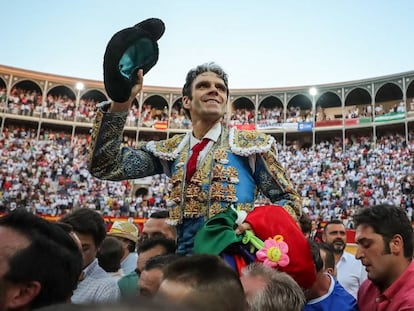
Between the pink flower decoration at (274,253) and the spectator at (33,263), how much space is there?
0.69m

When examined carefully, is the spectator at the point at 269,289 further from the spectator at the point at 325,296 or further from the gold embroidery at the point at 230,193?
the spectator at the point at 325,296

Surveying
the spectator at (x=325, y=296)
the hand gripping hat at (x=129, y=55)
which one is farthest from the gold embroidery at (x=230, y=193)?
the spectator at (x=325, y=296)

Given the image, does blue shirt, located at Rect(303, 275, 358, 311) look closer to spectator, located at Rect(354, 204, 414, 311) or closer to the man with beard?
spectator, located at Rect(354, 204, 414, 311)

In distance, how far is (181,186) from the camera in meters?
2.13

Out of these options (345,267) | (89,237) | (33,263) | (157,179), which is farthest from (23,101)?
(33,263)

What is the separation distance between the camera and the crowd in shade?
64.0ft

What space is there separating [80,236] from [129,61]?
1.78 m

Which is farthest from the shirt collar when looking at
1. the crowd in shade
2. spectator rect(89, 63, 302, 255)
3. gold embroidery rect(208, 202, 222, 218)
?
the crowd in shade

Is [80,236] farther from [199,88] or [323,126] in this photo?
[323,126]

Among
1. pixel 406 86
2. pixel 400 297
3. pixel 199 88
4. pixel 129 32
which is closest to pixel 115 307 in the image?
pixel 129 32

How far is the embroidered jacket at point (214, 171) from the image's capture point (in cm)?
206

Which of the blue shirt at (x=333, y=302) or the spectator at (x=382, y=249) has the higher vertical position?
the spectator at (x=382, y=249)

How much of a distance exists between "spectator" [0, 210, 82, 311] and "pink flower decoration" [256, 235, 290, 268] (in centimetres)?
69

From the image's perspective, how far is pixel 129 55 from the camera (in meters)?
1.90
